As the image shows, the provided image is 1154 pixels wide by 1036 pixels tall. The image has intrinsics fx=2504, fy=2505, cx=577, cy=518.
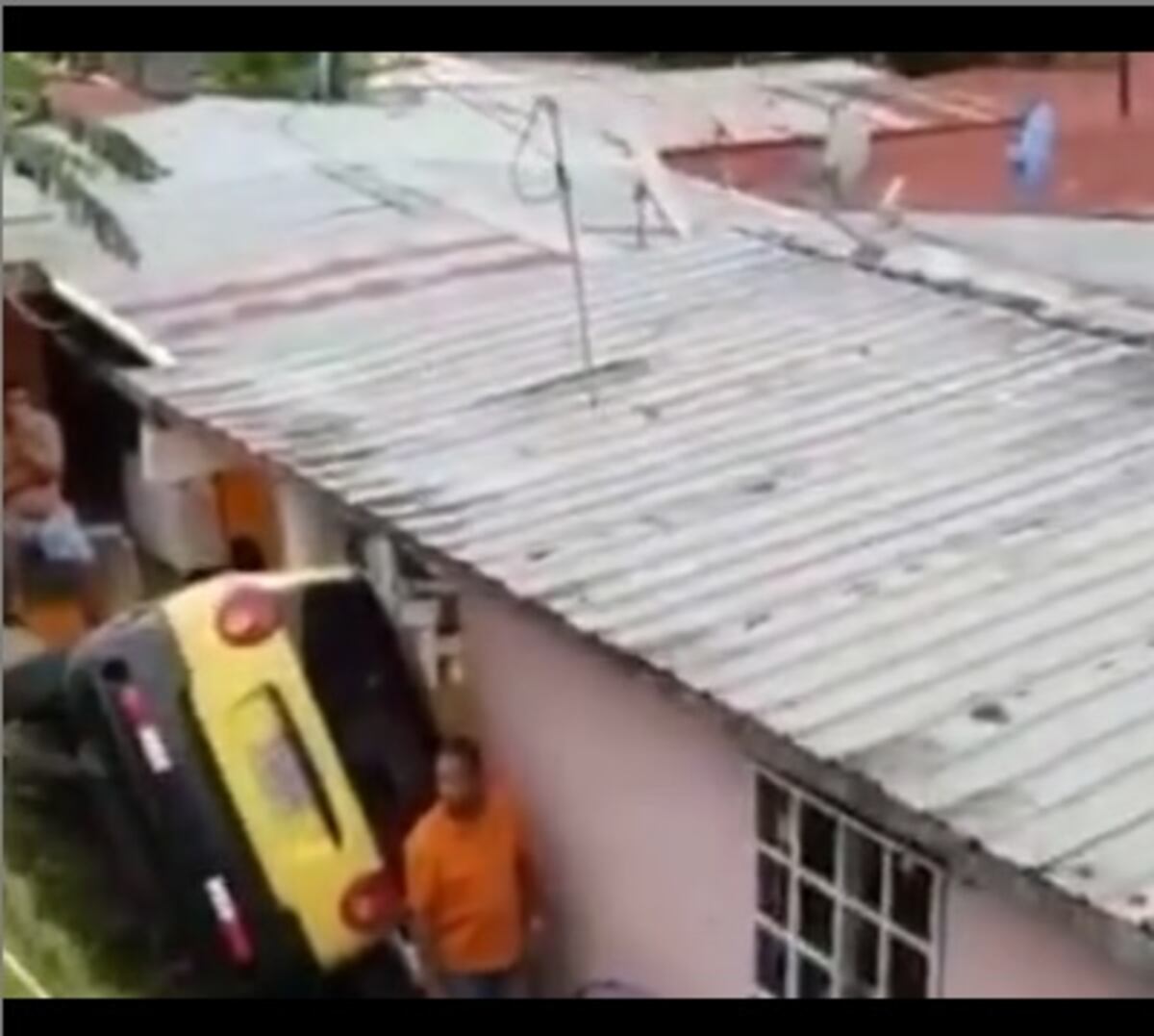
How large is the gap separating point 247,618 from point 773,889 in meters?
0.47

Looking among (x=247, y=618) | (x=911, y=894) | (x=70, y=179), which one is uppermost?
(x=70, y=179)

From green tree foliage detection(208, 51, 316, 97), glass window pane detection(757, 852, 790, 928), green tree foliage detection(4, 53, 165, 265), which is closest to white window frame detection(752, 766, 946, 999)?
glass window pane detection(757, 852, 790, 928)

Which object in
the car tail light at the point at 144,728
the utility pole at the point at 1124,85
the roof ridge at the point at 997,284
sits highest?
the utility pole at the point at 1124,85

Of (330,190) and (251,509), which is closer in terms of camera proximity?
(251,509)

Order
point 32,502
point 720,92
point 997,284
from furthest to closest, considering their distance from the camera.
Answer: point 997,284, point 32,502, point 720,92

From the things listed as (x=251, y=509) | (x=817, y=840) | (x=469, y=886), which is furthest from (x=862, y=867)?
(x=251, y=509)

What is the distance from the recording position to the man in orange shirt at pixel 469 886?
198 centimetres

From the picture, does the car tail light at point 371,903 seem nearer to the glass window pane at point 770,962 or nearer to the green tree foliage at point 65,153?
the glass window pane at point 770,962

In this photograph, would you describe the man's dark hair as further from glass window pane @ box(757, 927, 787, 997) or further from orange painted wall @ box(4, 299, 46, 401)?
orange painted wall @ box(4, 299, 46, 401)

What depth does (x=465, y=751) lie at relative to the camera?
6.59ft

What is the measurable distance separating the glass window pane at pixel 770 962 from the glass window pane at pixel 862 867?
0.34 ft

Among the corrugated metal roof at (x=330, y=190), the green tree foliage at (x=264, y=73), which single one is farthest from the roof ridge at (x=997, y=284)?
the green tree foliage at (x=264, y=73)

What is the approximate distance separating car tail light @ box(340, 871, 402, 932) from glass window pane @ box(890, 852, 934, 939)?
1.41 ft

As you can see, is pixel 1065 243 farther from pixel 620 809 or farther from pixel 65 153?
pixel 65 153
